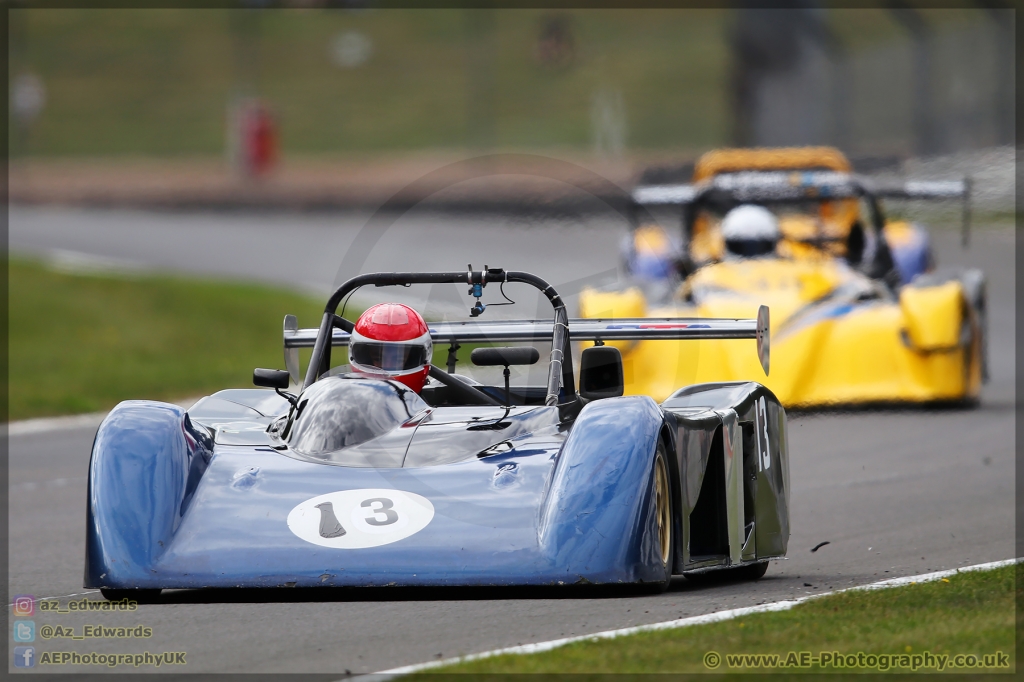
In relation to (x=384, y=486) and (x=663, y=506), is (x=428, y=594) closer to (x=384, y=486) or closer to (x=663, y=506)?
(x=384, y=486)

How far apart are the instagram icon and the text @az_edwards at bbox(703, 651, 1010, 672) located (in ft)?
8.93

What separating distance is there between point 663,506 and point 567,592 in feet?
1.55

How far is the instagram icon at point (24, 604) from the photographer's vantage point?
5.89 m

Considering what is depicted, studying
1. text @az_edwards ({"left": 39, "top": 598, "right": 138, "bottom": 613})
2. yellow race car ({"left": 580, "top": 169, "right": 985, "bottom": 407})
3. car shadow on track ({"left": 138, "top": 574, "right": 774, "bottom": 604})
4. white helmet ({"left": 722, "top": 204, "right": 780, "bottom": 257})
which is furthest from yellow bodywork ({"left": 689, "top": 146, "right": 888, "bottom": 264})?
text @az_edwards ({"left": 39, "top": 598, "right": 138, "bottom": 613})

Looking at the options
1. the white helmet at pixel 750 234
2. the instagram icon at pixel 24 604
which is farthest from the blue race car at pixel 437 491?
the white helmet at pixel 750 234

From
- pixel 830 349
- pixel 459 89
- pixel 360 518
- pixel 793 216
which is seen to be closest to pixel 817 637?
pixel 360 518

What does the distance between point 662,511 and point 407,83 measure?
133 ft

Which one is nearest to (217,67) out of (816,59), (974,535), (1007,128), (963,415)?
(816,59)

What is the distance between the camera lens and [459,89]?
1735 inches

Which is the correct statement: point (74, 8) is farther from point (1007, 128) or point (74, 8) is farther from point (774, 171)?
point (774, 171)

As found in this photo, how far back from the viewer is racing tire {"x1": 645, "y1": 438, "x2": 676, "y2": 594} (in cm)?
558

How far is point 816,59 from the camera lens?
913 inches

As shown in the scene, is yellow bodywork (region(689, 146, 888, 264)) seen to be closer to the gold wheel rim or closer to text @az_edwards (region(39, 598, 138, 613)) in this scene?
the gold wheel rim

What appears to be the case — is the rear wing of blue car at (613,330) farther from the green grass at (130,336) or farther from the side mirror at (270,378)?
the green grass at (130,336)
